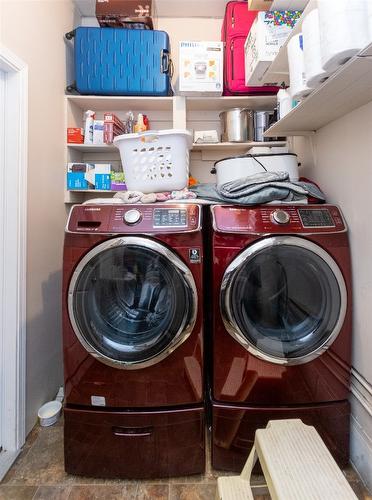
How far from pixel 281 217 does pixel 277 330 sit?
51 cm

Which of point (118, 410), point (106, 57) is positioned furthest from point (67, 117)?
point (118, 410)

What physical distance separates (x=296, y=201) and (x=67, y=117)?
1.62 meters

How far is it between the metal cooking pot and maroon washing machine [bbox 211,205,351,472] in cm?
94

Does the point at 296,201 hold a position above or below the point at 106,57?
below

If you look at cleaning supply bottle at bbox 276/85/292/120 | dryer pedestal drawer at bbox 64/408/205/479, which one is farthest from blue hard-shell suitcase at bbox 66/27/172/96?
dryer pedestal drawer at bbox 64/408/205/479

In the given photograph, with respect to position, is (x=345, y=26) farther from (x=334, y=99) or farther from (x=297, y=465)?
(x=297, y=465)

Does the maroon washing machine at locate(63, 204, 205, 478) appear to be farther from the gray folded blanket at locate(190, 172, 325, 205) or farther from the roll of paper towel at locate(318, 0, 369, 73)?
the roll of paper towel at locate(318, 0, 369, 73)

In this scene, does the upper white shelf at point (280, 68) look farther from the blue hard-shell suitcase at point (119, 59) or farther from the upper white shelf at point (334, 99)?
the blue hard-shell suitcase at point (119, 59)

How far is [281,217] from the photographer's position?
3.92 ft

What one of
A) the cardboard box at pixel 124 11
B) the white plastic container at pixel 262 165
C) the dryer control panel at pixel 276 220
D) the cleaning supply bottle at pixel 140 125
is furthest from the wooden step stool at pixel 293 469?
the cardboard box at pixel 124 11

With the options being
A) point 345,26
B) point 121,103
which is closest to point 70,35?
point 121,103

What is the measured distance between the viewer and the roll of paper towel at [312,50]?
0.93 meters

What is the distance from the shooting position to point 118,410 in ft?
3.96

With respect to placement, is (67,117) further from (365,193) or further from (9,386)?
(365,193)
